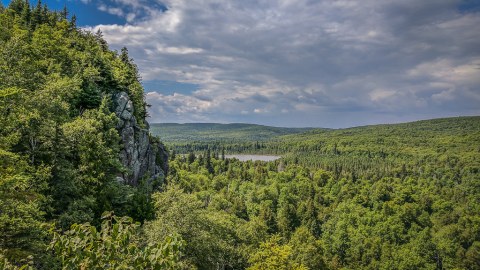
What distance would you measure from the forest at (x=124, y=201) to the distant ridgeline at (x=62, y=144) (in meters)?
0.13

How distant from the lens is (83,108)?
40000 millimetres

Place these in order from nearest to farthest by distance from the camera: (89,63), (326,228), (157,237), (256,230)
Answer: (157,237) → (89,63) → (256,230) → (326,228)

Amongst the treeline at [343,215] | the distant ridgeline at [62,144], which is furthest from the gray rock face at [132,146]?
the treeline at [343,215]

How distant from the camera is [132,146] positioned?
4238 centimetres

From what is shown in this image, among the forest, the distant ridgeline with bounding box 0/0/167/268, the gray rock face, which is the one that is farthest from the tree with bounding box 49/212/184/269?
the gray rock face

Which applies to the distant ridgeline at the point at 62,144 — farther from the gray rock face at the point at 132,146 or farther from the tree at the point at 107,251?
the tree at the point at 107,251

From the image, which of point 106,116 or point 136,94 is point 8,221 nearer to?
point 106,116

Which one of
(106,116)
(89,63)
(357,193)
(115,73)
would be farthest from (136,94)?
(357,193)

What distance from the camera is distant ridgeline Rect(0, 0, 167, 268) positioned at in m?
16.2

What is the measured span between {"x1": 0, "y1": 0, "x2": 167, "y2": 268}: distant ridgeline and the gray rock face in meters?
0.13

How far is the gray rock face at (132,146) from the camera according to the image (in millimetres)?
41009

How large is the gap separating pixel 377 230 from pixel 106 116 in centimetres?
9610

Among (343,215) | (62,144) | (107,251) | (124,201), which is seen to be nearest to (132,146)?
(124,201)

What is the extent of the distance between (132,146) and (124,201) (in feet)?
32.8
